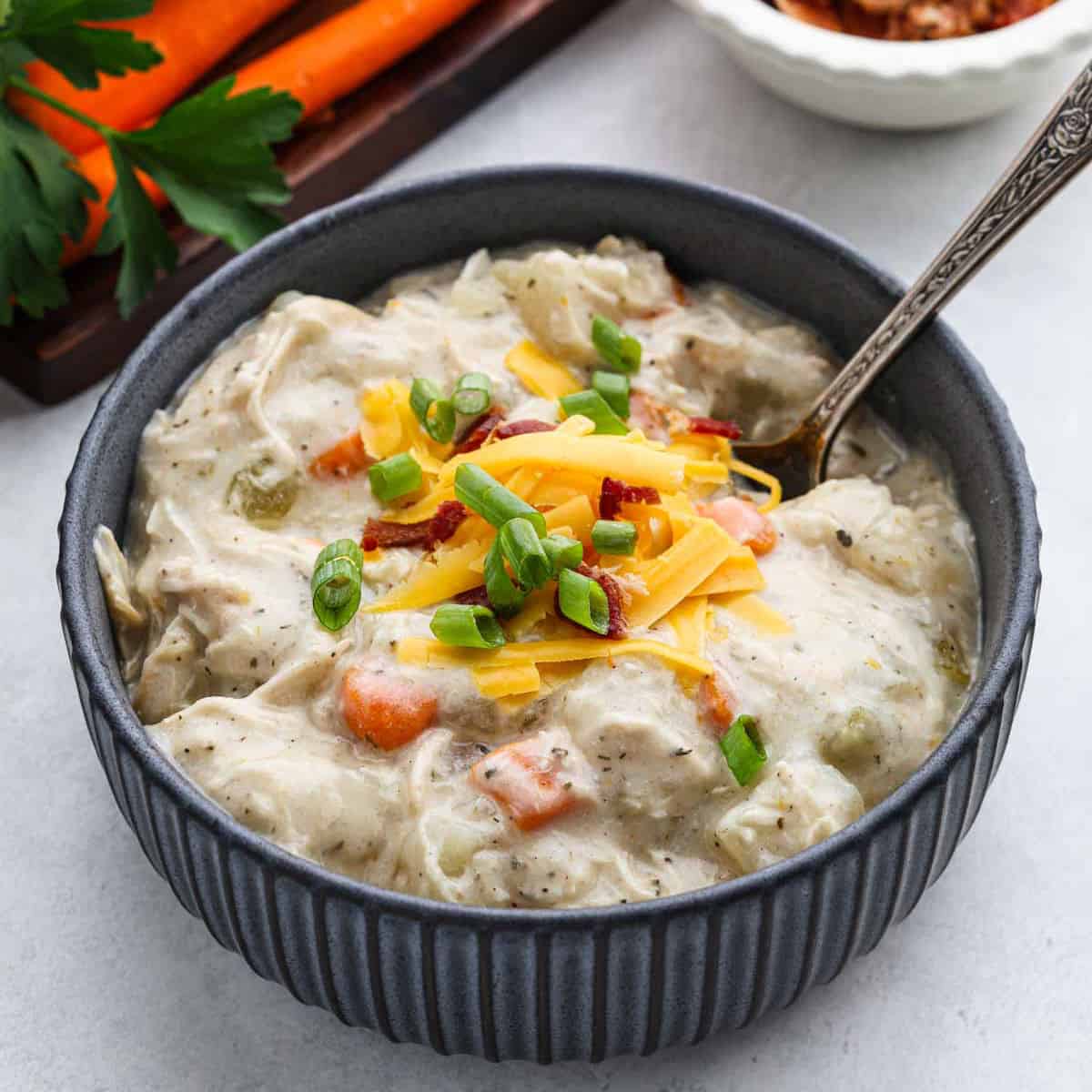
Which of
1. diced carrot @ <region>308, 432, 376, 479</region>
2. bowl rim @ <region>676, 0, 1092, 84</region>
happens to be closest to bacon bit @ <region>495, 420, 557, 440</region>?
diced carrot @ <region>308, 432, 376, 479</region>

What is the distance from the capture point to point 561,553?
110 inches

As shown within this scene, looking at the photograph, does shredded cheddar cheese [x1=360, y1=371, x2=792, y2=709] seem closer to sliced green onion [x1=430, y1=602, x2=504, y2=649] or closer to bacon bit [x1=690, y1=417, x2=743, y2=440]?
sliced green onion [x1=430, y1=602, x2=504, y2=649]

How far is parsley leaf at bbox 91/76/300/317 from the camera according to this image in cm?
389

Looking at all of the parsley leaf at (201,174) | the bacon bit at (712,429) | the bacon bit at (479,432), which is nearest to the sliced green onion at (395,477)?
the bacon bit at (479,432)

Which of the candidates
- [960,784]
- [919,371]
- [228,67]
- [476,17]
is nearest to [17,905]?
[960,784]

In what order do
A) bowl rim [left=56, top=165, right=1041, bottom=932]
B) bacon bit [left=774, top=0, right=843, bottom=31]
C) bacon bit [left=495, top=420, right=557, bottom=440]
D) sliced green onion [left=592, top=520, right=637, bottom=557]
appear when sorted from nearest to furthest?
bowl rim [left=56, top=165, right=1041, bottom=932]
sliced green onion [left=592, top=520, right=637, bottom=557]
bacon bit [left=495, top=420, right=557, bottom=440]
bacon bit [left=774, top=0, right=843, bottom=31]

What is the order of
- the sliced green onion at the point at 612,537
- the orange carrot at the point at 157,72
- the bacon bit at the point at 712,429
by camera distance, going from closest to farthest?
1. the sliced green onion at the point at 612,537
2. the bacon bit at the point at 712,429
3. the orange carrot at the point at 157,72

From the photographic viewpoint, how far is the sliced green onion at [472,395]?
3.17 metres

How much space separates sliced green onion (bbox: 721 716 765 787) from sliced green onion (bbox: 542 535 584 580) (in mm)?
390

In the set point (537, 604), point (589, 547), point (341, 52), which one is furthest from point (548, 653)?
point (341, 52)

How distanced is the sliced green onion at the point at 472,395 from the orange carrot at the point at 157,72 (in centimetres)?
163

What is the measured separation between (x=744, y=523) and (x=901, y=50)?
173cm

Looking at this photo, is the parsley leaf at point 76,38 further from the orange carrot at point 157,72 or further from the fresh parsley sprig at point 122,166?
the orange carrot at point 157,72

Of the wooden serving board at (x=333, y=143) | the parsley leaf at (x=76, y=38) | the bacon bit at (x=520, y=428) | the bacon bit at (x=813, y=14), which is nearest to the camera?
the bacon bit at (x=520, y=428)
